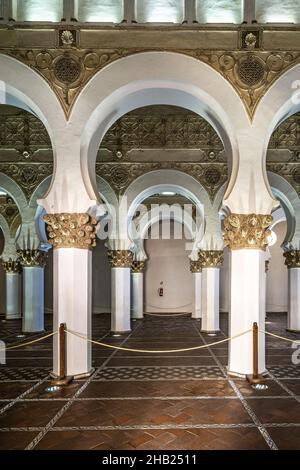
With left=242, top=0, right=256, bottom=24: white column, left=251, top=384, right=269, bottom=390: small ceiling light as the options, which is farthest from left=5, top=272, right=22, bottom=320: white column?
left=242, top=0, right=256, bottom=24: white column

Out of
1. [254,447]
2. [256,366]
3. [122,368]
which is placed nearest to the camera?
[254,447]

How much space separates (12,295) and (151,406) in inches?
425

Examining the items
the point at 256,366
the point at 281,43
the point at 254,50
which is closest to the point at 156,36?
the point at 254,50

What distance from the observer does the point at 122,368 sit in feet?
21.7

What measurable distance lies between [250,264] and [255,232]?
49cm

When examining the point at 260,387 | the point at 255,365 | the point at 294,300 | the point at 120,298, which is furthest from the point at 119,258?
the point at 260,387

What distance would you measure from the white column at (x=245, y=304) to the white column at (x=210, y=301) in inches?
178

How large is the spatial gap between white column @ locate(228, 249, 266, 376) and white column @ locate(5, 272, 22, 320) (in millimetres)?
10112

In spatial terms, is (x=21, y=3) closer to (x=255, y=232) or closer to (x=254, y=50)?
(x=254, y=50)

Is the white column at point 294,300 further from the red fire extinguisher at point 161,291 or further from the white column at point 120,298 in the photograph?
the red fire extinguisher at point 161,291

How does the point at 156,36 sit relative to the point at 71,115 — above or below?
above

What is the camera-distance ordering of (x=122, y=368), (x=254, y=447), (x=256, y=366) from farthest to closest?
(x=122, y=368) → (x=256, y=366) → (x=254, y=447)

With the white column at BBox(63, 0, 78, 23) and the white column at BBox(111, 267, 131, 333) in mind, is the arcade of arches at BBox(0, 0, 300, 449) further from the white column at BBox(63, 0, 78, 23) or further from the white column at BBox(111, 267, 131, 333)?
the white column at BBox(111, 267, 131, 333)

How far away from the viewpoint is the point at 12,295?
14.2 meters
